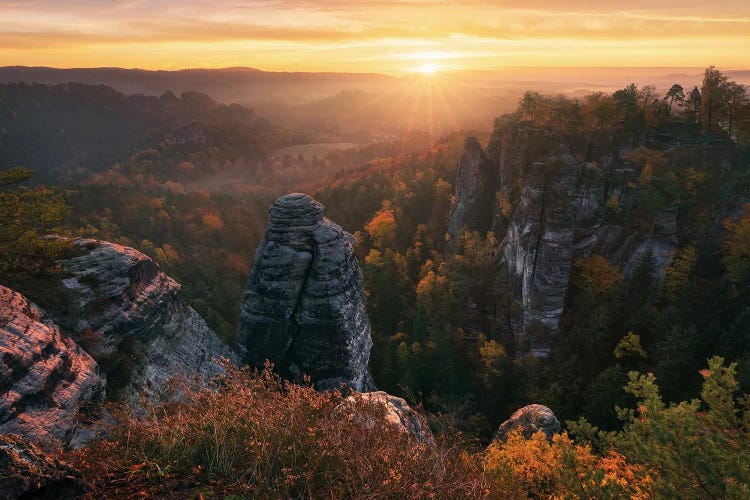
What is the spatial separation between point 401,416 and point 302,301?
12502 mm

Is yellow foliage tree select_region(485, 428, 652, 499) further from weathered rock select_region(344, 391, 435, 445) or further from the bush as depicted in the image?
the bush

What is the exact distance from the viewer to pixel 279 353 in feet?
84.6

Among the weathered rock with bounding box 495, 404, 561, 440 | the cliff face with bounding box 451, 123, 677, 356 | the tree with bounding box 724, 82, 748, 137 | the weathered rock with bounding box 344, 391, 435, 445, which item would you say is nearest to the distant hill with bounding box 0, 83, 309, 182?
the cliff face with bounding box 451, 123, 677, 356

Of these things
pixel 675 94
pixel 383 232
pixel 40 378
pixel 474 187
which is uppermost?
pixel 675 94

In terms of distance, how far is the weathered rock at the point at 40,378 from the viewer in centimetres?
1033

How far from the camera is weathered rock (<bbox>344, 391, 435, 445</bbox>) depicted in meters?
9.51

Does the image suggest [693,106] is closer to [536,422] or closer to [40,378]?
[536,422]

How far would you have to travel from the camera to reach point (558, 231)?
33.4m

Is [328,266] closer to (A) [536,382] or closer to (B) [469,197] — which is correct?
(A) [536,382]

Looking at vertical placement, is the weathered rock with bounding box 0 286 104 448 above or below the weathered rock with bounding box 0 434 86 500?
below

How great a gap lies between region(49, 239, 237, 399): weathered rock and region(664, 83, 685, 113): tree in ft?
164

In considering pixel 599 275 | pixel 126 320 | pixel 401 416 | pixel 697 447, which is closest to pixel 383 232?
pixel 599 275

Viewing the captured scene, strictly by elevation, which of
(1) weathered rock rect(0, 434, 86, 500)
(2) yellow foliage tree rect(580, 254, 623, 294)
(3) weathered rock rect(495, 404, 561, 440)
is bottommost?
(3) weathered rock rect(495, 404, 561, 440)

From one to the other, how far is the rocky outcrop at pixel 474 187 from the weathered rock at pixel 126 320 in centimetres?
3645
